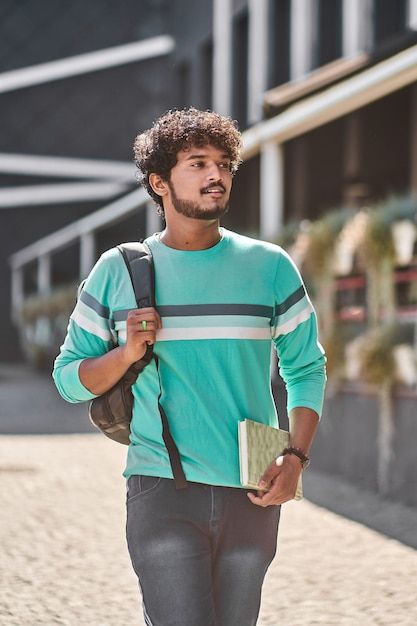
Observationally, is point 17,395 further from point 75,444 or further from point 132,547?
point 132,547

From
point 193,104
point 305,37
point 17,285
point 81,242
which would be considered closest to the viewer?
point 305,37

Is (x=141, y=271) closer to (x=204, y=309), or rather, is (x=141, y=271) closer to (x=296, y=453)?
(x=204, y=309)

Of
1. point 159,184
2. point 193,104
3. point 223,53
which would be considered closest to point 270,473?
point 159,184

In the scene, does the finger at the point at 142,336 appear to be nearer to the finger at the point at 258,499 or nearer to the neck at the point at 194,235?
the neck at the point at 194,235

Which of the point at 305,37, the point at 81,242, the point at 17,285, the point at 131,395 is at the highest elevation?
the point at 305,37

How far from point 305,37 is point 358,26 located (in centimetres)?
158

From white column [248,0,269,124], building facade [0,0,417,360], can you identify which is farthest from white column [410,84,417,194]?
white column [248,0,269,124]

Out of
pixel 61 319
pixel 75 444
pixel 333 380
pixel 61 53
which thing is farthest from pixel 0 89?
pixel 333 380

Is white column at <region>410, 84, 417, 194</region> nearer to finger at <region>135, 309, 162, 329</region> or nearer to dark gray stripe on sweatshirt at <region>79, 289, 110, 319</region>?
dark gray stripe on sweatshirt at <region>79, 289, 110, 319</region>

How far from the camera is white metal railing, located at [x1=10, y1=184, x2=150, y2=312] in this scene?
21641 millimetres

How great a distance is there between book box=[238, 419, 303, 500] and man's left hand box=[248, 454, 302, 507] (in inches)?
0.6

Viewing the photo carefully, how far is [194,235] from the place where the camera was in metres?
2.97

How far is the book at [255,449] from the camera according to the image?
2.79 m

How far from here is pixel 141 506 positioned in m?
2.87
